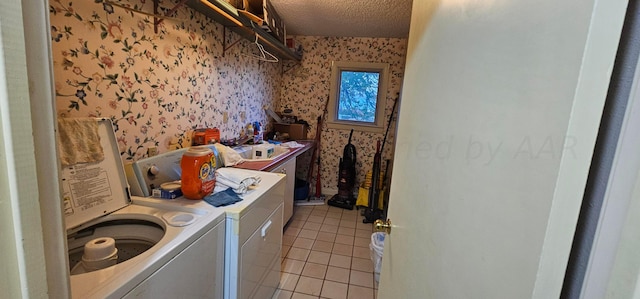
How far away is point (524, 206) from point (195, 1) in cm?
184

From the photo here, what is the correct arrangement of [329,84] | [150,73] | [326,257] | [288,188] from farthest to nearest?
[329,84] → [288,188] → [326,257] → [150,73]

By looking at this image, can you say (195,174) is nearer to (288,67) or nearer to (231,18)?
(231,18)

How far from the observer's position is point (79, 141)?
3.41 ft

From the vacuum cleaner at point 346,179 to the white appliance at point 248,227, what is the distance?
1.78 m

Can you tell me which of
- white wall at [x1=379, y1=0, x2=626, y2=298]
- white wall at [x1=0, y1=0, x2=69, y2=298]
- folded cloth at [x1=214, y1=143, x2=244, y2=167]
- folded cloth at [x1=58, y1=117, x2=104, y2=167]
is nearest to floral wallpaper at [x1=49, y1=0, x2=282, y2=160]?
folded cloth at [x1=58, y1=117, x2=104, y2=167]

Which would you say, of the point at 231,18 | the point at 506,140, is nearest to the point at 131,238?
the point at 506,140

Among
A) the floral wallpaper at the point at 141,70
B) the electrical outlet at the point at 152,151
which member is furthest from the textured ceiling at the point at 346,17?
the electrical outlet at the point at 152,151

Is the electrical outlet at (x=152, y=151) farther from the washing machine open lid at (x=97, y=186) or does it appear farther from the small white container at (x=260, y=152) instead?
the small white container at (x=260, y=152)

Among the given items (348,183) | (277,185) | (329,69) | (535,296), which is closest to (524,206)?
(535,296)

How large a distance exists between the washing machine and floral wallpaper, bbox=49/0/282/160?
0.22m

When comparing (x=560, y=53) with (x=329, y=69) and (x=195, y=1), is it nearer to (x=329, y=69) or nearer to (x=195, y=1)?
(x=195, y=1)

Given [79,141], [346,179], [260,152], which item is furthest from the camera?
[346,179]

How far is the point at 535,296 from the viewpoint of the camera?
1.01 ft

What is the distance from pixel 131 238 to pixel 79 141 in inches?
16.7
